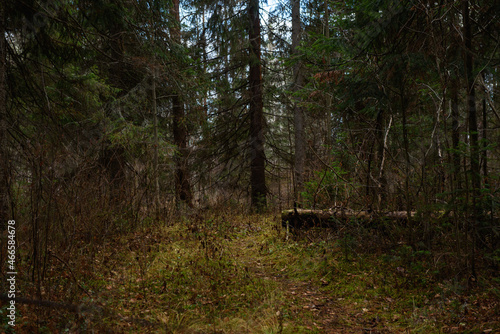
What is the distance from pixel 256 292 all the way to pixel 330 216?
2.85 m

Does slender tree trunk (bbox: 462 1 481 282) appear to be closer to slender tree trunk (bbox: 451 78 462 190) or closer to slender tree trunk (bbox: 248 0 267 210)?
slender tree trunk (bbox: 451 78 462 190)

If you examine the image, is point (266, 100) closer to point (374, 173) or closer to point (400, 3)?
point (374, 173)

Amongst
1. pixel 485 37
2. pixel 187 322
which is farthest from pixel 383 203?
pixel 187 322

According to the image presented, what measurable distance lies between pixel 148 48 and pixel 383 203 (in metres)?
6.45

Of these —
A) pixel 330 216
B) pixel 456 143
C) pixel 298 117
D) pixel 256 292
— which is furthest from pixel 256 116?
pixel 256 292

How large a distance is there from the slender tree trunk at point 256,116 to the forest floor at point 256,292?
5328mm

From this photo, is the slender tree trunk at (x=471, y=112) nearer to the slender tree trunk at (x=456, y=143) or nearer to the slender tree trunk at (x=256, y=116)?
the slender tree trunk at (x=456, y=143)

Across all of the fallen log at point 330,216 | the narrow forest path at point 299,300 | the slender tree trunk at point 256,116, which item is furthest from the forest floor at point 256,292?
the slender tree trunk at point 256,116

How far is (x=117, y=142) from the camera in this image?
896 centimetres

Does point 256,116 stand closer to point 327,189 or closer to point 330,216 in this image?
point 327,189

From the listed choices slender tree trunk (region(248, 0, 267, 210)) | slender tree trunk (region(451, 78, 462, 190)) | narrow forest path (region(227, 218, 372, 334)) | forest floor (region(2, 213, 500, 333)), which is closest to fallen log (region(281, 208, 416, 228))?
forest floor (region(2, 213, 500, 333))

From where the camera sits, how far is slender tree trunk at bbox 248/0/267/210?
11.6 m

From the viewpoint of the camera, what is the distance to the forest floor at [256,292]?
336cm

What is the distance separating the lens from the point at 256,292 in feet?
14.5
